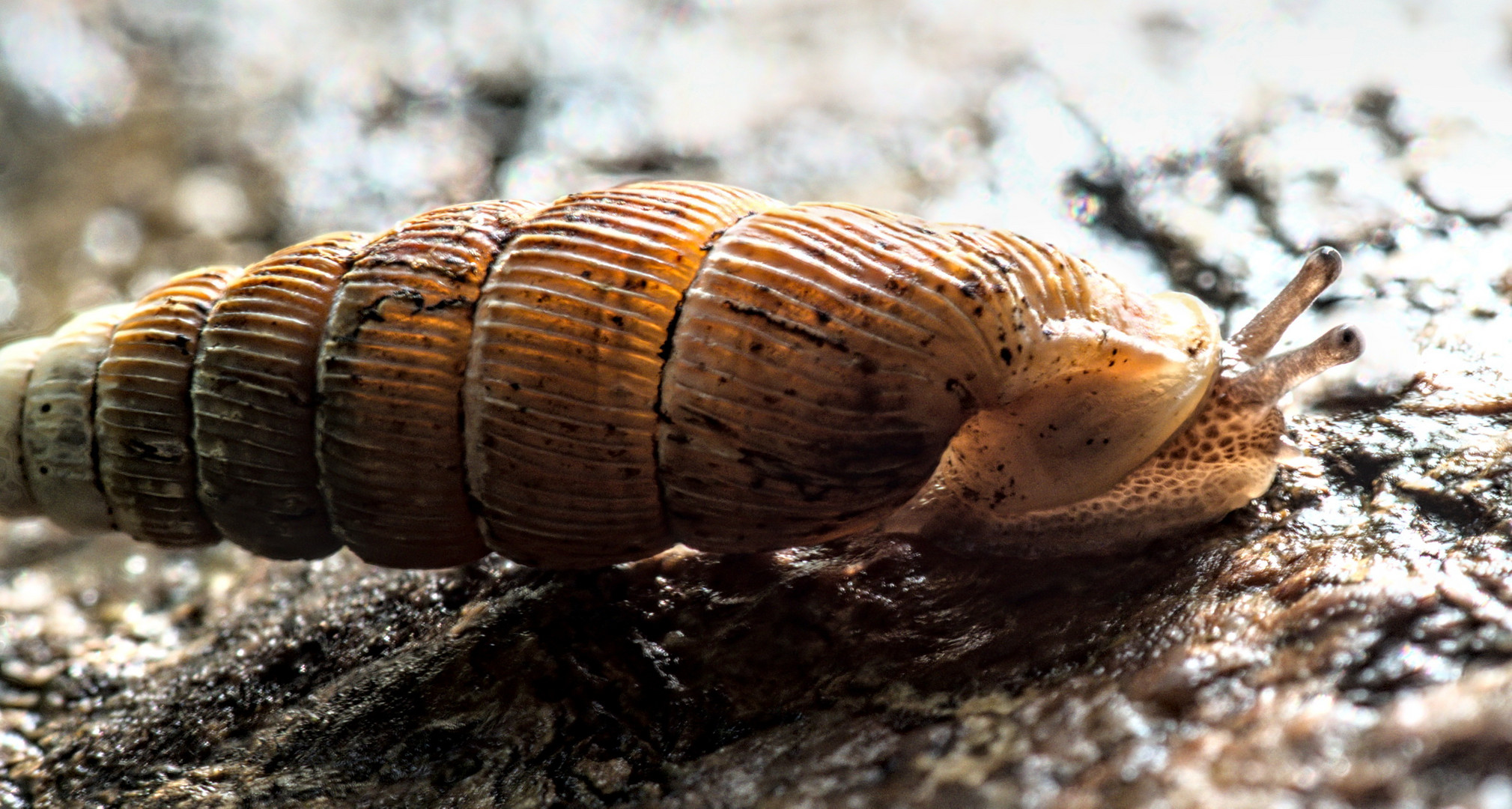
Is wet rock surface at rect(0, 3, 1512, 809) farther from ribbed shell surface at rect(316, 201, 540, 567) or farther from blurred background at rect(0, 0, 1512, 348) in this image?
ribbed shell surface at rect(316, 201, 540, 567)

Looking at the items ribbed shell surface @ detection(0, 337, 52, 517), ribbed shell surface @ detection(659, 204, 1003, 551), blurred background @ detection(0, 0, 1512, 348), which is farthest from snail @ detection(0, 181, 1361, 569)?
blurred background @ detection(0, 0, 1512, 348)

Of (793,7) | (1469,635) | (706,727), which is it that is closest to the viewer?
(1469,635)

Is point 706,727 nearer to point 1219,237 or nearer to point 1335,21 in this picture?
point 1219,237

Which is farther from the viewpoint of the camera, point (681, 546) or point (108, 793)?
point (681, 546)

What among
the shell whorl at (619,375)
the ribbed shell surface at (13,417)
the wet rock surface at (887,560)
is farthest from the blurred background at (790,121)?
the ribbed shell surface at (13,417)

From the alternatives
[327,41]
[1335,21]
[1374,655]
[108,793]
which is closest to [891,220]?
[1374,655]

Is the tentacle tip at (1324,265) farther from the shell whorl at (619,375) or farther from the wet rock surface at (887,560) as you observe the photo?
the wet rock surface at (887,560)
